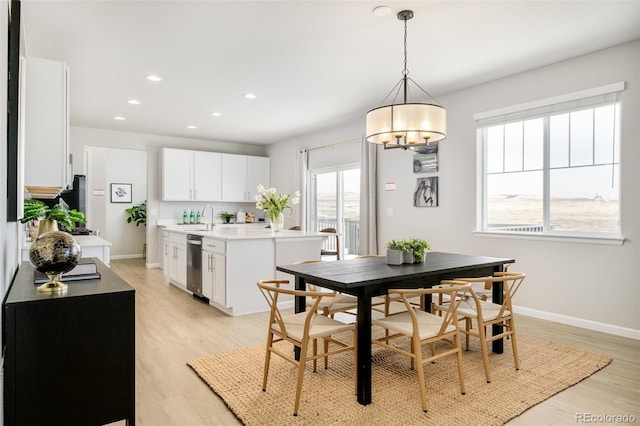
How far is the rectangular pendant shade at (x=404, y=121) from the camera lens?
283 cm

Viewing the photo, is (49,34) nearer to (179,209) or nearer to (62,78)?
(62,78)

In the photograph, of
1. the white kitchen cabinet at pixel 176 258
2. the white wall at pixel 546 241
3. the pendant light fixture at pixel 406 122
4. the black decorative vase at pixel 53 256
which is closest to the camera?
the black decorative vase at pixel 53 256

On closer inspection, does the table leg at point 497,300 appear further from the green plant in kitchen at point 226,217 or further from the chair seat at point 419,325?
the green plant in kitchen at point 226,217

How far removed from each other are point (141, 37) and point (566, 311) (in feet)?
15.2

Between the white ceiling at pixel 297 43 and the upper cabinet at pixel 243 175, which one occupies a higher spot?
the white ceiling at pixel 297 43

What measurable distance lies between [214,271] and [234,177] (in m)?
3.86

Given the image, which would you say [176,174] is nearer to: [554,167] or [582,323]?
[554,167]

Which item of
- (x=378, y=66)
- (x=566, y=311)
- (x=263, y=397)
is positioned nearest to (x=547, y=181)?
(x=566, y=311)

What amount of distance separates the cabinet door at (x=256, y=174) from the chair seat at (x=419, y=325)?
6.09 meters

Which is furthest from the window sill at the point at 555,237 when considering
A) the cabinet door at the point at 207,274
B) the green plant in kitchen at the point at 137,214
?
the green plant in kitchen at the point at 137,214

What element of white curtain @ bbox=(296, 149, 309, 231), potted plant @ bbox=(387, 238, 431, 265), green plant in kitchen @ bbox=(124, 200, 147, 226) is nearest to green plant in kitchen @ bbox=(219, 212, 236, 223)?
white curtain @ bbox=(296, 149, 309, 231)

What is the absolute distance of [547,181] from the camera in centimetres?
417

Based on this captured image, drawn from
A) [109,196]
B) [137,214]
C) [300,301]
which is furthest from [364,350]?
[109,196]

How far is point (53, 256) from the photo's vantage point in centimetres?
166
